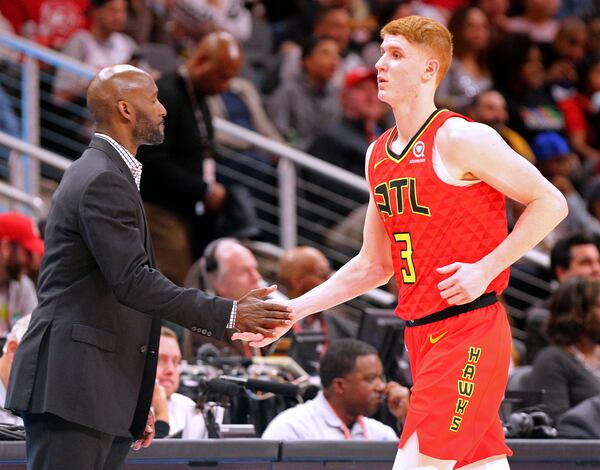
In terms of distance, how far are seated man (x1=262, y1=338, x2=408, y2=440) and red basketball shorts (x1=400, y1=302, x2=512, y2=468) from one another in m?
2.10

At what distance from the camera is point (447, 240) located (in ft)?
13.8

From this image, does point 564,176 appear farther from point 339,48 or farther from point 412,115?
point 412,115

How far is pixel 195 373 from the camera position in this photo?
6277mm

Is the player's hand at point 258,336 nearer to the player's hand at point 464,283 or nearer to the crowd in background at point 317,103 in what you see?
the player's hand at point 464,283

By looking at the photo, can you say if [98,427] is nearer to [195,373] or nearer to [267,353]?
[195,373]

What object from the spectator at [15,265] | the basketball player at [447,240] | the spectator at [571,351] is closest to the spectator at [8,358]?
the spectator at [15,265]

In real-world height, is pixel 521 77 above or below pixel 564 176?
above

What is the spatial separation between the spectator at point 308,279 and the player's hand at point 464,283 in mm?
3638

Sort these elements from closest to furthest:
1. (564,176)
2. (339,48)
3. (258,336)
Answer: (258,336) < (564,176) < (339,48)

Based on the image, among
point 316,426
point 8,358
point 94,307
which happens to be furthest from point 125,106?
point 316,426

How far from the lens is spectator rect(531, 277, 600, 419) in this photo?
6789 millimetres

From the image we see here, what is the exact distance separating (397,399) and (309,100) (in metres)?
4.30

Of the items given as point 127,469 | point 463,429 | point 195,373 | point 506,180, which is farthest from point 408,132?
point 195,373

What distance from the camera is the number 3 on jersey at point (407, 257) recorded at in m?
4.29
